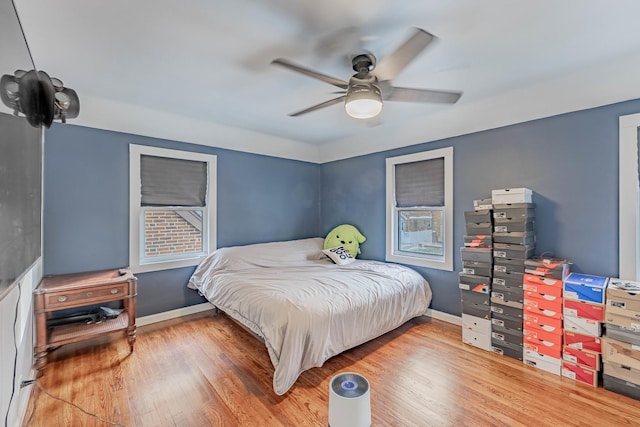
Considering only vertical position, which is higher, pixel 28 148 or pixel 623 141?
pixel 623 141

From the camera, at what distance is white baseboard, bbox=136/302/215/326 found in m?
3.24

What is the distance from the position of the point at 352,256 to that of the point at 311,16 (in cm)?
320

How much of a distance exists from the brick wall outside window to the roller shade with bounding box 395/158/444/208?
286 centimetres

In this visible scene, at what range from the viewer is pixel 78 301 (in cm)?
243

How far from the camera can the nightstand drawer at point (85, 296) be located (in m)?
2.31

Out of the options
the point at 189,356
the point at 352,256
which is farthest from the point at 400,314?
the point at 189,356

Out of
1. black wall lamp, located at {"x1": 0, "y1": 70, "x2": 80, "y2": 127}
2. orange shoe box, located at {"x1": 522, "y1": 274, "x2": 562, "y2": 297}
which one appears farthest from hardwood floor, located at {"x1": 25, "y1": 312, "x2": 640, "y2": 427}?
black wall lamp, located at {"x1": 0, "y1": 70, "x2": 80, "y2": 127}

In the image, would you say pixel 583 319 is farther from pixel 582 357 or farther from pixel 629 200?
pixel 629 200

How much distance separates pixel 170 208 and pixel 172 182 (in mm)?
327

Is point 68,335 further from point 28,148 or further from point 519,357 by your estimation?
point 519,357

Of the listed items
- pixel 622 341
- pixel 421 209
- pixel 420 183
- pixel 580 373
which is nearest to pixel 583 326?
pixel 622 341

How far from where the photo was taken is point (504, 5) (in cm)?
162

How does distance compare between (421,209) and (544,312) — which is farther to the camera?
(421,209)

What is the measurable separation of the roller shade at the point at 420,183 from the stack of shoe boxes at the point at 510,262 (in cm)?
86
